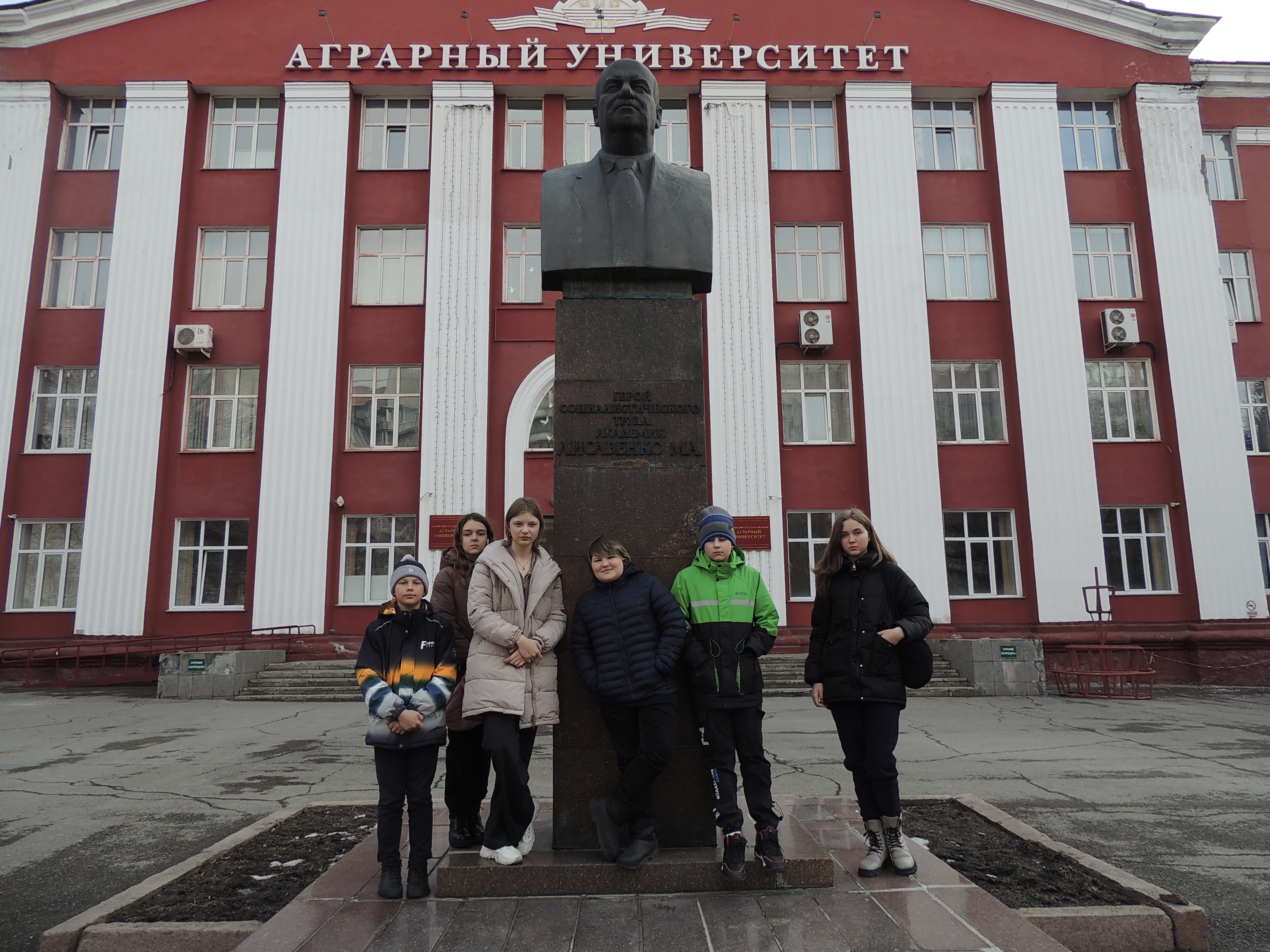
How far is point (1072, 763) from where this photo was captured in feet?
23.8

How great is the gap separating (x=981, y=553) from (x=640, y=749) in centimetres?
1403

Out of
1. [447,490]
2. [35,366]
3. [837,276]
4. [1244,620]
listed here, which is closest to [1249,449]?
[1244,620]

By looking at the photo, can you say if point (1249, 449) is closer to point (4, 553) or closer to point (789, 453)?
point (789, 453)

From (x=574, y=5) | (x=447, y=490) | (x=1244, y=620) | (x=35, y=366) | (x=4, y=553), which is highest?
(x=574, y=5)

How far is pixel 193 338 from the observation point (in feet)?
51.5

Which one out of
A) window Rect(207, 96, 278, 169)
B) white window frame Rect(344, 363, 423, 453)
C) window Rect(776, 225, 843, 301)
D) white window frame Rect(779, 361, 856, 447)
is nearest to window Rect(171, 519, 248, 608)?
white window frame Rect(344, 363, 423, 453)

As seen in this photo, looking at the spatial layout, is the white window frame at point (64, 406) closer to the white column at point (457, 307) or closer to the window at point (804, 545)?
the white column at point (457, 307)

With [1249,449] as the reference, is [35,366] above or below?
above

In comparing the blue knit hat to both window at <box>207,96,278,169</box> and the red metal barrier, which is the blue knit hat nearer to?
the red metal barrier

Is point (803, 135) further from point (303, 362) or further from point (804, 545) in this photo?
point (303, 362)

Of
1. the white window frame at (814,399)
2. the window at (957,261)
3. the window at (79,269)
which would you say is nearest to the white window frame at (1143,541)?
the window at (957,261)

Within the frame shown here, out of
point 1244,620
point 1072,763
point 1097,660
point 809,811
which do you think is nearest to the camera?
point 809,811

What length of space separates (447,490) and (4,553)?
8455mm

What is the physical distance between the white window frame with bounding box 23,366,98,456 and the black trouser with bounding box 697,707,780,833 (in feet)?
54.0
